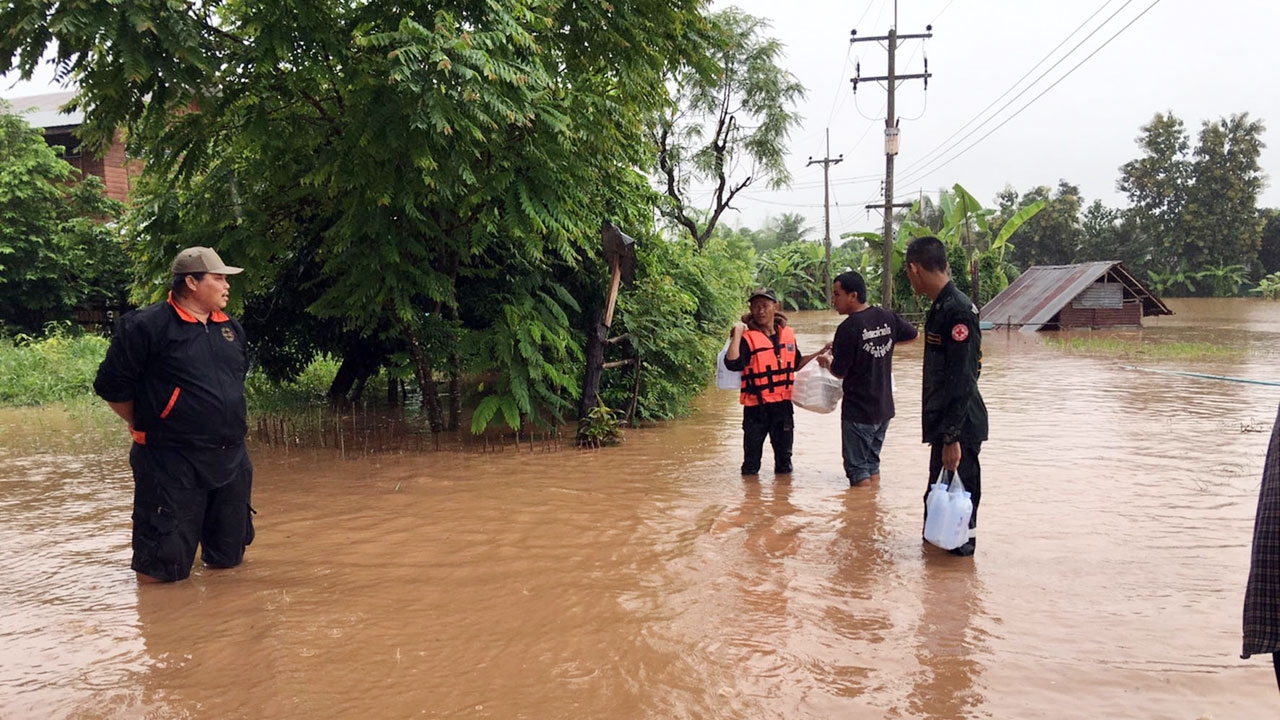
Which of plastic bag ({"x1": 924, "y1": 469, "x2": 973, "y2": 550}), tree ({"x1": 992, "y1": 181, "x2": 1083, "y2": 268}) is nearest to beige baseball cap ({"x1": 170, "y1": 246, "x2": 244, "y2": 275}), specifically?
plastic bag ({"x1": 924, "y1": 469, "x2": 973, "y2": 550})

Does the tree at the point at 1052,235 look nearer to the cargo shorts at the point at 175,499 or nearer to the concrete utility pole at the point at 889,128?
the concrete utility pole at the point at 889,128

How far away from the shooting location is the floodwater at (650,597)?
376cm

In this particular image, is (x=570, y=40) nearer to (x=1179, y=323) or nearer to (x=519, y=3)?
(x=519, y=3)

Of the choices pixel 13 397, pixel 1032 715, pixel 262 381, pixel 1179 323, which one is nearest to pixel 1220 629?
pixel 1032 715

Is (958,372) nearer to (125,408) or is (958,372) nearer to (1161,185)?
(125,408)

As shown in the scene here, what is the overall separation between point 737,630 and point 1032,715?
1.39 metres

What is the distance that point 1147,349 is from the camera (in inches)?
869

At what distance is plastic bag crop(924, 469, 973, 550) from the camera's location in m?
5.36

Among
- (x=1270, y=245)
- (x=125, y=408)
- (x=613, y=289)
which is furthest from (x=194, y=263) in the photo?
(x=1270, y=245)

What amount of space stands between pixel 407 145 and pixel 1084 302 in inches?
1195

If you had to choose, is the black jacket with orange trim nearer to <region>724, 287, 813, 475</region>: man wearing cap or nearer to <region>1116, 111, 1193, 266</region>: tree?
<region>724, 287, 813, 475</region>: man wearing cap

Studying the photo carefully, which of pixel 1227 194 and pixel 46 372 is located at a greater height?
pixel 1227 194

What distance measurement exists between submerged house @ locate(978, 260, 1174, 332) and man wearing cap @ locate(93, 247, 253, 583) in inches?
1190

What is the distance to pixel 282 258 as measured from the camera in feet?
35.4
